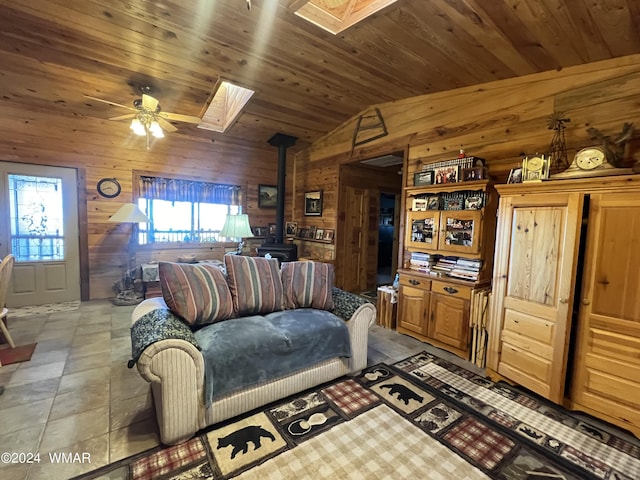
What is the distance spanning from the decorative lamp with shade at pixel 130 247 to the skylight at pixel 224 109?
1.67 metres

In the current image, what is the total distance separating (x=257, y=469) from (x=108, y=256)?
4455mm

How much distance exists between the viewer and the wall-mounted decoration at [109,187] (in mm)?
4449

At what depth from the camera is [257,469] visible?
1535 millimetres

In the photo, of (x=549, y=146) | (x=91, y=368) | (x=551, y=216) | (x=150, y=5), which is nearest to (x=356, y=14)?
(x=150, y=5)

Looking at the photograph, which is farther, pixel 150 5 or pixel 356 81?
pixel 356 81

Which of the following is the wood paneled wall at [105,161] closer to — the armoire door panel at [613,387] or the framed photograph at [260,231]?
the framed photograph at [260,231]

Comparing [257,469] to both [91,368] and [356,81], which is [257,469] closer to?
[91,368]

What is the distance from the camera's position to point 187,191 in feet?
16.6

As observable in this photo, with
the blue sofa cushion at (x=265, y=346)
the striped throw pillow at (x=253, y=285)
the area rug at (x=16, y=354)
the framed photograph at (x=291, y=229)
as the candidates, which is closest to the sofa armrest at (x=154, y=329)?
the blue sofa cushion at (x=265, y=346)

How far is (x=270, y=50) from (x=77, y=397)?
11.4ft

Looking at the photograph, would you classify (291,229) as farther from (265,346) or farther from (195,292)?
(265,346)

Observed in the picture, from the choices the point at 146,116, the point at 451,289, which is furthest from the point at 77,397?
the point at 451,289

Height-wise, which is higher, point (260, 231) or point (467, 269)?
point (260, 231)

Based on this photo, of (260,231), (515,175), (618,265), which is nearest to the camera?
(618,265)
